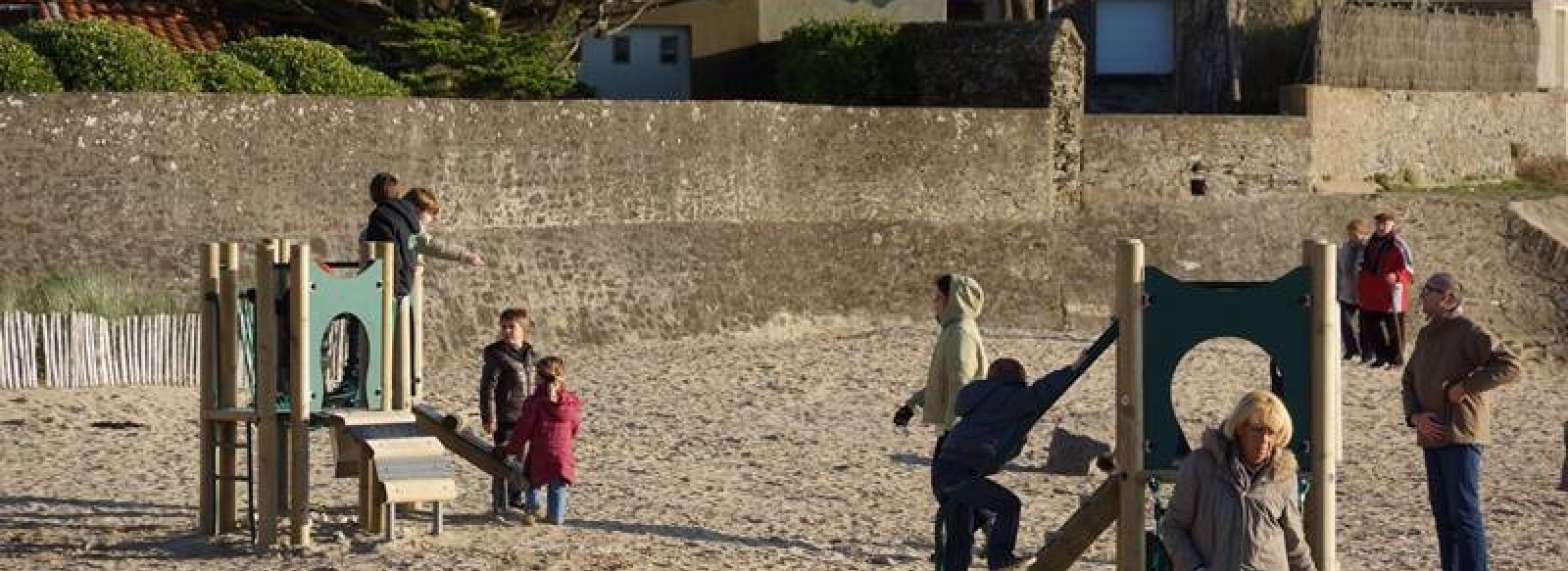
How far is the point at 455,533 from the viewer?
15.5m

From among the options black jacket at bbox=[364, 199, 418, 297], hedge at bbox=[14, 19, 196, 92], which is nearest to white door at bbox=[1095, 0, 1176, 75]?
hedge at bbox=[14, 19, 196, 92]

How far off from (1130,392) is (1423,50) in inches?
969

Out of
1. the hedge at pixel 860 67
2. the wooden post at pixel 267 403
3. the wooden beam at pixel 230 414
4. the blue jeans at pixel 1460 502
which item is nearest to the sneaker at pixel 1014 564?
the blue jeans at pixel 1460 502

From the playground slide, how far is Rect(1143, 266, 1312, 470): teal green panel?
4.72 m

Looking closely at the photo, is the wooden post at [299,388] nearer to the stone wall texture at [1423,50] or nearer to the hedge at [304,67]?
the hedge at [304,67]

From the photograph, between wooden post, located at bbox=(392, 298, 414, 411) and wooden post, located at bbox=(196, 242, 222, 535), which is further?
wooden post, located at bbox=(392, 298, 414, 411)

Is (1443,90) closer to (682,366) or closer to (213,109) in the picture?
(682,366)

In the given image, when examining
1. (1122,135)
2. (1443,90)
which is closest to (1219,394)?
(1122,135)

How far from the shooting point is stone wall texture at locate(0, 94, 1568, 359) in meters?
23.0

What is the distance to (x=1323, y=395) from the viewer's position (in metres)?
12.3

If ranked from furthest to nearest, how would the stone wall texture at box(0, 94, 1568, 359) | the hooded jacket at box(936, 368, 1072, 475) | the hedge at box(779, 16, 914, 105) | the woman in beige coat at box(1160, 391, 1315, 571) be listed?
1. the hedge at box(779, 16, 914, 105)
2. the stone wall texture at box(0, 94, 1568, 359)
3. the hooded jacket at box(936, 368, 1072, 475)
4. the woman in beige coat at box(1160, 391, 1315, 571)

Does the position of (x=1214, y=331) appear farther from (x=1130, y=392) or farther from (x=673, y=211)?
(x=673, y=211)

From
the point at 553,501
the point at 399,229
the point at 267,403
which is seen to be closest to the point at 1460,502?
the point at 553,501

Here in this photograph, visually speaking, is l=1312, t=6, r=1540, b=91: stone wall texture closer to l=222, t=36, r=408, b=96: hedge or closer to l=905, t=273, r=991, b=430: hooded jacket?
l=222, t=36, r=408, b=96: hedge
